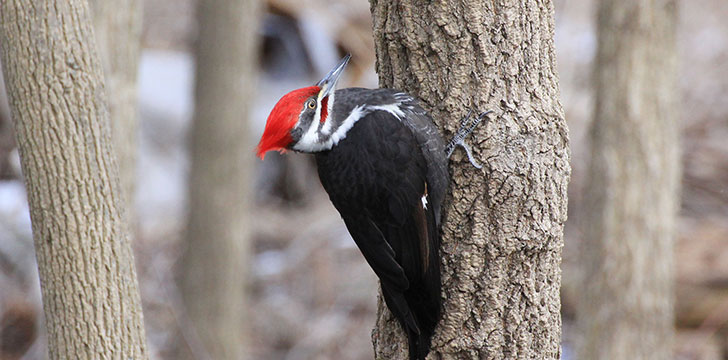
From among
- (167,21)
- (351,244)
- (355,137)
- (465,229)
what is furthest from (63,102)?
(167,21)

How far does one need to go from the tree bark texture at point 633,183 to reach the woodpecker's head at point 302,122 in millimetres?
2142

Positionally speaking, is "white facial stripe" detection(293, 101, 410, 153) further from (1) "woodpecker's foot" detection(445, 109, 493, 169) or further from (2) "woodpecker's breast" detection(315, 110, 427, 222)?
(1) "woodpecker's foot" detection(445, 109, 493, 169)

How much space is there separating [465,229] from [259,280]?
17.2 feet

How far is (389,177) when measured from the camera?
2.17 meters

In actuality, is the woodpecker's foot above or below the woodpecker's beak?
below

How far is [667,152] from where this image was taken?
3.91 meters

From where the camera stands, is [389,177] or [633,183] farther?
[633,183]

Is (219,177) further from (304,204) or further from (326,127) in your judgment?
(326,127)

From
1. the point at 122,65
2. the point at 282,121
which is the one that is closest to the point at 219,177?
the point at 122,65

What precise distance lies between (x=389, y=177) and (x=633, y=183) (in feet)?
7.20

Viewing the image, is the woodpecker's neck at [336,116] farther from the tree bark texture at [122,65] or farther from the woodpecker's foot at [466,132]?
the tree bark texture at [122,65]

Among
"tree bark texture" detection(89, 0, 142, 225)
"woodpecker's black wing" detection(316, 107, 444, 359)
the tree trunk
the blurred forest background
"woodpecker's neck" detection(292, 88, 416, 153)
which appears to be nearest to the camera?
"woodpecker's black wing" detection(316, 107, 444, 359)

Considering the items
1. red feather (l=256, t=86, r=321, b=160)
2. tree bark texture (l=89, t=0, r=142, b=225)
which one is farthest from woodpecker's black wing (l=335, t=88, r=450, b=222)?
tree bark texture (l=89, t=0, r=142, b=225)

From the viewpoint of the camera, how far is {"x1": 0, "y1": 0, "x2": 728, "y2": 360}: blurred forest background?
5812mm
